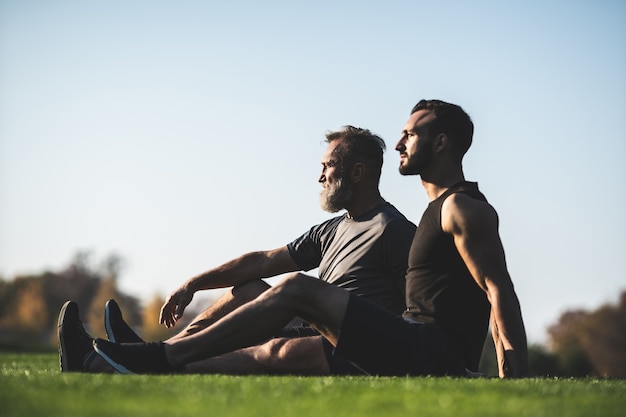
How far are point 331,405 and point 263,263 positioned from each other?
408 cm

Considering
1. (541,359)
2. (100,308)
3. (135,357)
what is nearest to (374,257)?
(135,357)

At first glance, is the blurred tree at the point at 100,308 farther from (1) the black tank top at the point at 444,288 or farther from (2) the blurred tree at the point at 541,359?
(1) the black tank top at the point at 444,288

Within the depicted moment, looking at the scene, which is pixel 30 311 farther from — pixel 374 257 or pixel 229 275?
pixel 374 257

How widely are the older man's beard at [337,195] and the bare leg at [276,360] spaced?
1888 millimetres

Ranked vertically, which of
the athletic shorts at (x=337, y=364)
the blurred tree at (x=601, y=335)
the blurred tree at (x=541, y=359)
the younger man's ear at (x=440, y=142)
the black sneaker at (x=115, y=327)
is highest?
the younger man's ear at (x=440, y=142)

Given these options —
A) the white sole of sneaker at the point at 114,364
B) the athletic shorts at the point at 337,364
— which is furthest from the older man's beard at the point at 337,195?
the white sole of sneaker at the point at 114,364

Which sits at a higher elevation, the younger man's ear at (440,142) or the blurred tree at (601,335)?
the younger man's ear at (440,142)

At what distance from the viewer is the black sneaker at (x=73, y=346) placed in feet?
20.7

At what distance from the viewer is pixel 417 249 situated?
6363mm

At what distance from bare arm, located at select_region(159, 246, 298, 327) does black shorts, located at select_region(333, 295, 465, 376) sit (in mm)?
2130

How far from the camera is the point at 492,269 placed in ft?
19.6

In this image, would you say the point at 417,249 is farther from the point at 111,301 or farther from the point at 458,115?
the point at 111,301

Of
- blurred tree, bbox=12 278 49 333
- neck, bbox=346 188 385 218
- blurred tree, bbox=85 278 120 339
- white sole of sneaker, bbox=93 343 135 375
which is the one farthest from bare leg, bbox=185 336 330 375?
blurred tree, bbox=12 278 49 333

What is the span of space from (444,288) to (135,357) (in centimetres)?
219
